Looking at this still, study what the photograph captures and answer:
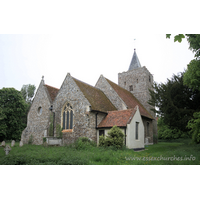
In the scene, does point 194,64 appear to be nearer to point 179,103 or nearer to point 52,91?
point 179,103

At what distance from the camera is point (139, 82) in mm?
29266

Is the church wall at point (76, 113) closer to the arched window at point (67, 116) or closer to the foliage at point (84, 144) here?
the arched window at point (67, 116)

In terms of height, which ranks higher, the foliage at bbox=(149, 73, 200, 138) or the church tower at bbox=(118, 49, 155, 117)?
the church tower at bbox=(118, 49, 155, 117)

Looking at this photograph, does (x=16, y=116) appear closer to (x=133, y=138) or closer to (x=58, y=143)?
(x=58, y=143)

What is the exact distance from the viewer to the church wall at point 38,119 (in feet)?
65.8

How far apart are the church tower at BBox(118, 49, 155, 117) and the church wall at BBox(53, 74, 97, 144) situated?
14.2 m

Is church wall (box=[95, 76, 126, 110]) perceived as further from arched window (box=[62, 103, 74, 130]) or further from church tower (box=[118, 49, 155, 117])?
church tower (box=[118, 49, 155, 117])

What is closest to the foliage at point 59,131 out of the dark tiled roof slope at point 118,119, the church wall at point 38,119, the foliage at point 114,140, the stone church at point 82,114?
the stone church at point 82,114


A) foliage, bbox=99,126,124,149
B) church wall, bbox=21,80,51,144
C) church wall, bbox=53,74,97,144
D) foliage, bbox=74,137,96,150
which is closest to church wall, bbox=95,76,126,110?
church wall, bbox=53,74,97,144

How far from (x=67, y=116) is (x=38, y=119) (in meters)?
5.25

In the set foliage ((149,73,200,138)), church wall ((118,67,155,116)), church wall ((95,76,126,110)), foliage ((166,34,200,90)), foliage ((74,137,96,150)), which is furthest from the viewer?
church wall ((118,67,155,116))

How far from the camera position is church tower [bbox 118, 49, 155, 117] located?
92.8 feet

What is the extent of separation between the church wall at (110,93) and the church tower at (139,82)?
A: 331 inches

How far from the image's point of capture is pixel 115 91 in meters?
21.8
